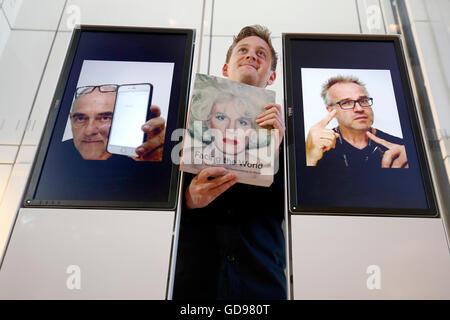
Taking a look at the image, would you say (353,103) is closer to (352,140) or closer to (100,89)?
(352,140)

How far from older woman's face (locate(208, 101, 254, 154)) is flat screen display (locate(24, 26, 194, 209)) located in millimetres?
176

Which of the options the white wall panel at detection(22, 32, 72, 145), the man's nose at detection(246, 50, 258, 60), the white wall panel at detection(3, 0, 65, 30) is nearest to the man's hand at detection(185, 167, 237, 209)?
the man's nose at detection(246, 50, 258, 60)

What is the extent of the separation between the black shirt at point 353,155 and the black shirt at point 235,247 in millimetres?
187

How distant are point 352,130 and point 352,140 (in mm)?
44

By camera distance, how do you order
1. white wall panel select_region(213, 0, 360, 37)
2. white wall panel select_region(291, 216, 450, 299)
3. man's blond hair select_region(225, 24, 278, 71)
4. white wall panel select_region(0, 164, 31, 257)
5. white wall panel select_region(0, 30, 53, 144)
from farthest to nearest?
white wall panel select_region(213, 0, 360, 37) → man's blond hair select_region(225, 24, 278, 71) → white wall panel select_region(0, 30, 53, 144) → white wall panel select_region(0, 164, 31, 257) → white wall panel select_region(291, 216, 450, 299)

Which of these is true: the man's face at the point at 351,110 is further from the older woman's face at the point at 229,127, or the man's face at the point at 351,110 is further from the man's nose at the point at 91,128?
the man's nose at the point at 91,128

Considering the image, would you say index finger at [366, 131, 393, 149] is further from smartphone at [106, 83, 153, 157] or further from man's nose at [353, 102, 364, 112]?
smartphone at [106, 83, 153, 157]

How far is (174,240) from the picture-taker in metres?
1.22

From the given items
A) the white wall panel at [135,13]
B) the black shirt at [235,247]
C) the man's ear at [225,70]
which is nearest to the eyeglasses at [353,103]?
the black shirt at [235,247]

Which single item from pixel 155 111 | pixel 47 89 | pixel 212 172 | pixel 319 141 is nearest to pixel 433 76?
pixel 319 141

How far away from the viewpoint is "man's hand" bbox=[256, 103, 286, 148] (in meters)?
1.30

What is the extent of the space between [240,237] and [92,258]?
52 cm

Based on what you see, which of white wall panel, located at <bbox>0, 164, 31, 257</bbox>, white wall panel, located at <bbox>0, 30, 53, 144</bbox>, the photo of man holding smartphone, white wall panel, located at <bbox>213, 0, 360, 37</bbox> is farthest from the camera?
white wall panel, located at <bbox>213, 0, 360, 37</bbox>

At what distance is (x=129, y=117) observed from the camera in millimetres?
1388
